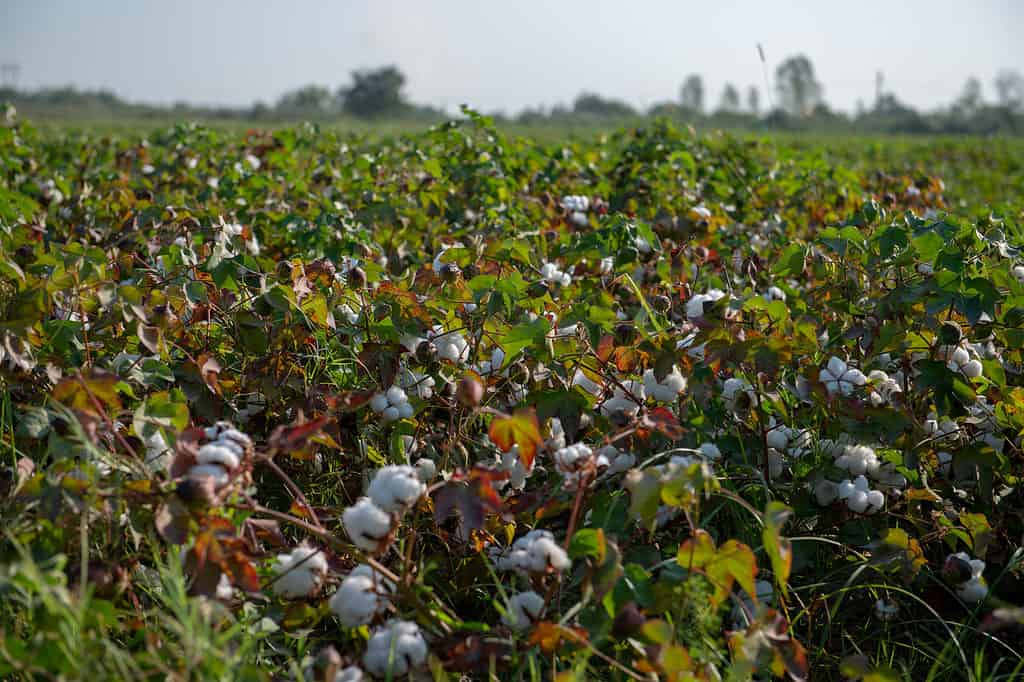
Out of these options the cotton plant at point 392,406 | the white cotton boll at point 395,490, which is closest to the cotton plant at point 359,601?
the white cotton boll at point 395,490

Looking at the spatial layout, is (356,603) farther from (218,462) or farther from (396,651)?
(218,462)

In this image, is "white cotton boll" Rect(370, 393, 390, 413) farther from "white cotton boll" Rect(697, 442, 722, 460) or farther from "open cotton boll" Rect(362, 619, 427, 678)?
"white cotton boll" Rect(697, 442, 722, 460)

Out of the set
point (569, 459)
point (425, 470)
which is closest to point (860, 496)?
point (569, 459)

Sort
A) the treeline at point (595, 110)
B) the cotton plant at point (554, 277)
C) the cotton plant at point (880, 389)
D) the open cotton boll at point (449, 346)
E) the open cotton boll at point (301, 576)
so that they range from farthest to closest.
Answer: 1. the treeline at point (595, 110)
2. the cotton plant at point (554, 277)
3. the open cotton boll at point (449, 346)
4. the cotton plant at point (880, 389)
5. the open cotton boll at point (301, 576)

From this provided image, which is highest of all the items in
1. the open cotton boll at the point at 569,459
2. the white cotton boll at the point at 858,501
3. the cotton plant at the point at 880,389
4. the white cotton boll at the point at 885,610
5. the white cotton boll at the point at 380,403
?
the cotton plant at the point at 880,389

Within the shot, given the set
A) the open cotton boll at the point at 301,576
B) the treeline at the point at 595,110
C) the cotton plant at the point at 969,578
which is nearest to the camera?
the open cotton boll at the point at 301,576

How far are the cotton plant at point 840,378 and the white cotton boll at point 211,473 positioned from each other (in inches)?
43.6

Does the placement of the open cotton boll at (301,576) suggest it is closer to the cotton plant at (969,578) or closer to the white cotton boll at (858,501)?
the white cotton boll at (858,501)

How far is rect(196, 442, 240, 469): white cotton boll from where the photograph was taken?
1084mm

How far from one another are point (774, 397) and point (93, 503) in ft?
4.00

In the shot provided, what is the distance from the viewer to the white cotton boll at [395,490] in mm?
1119

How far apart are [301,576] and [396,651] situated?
18 centimetres

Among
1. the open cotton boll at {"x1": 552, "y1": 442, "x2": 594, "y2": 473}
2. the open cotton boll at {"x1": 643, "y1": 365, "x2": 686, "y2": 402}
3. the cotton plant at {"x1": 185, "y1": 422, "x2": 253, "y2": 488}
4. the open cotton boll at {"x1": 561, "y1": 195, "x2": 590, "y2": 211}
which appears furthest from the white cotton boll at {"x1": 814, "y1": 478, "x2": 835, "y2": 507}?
the open cotton boll at {"x1": 561, "y1": 195, "x2": 590, "y2": 211}

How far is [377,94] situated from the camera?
54.4m
